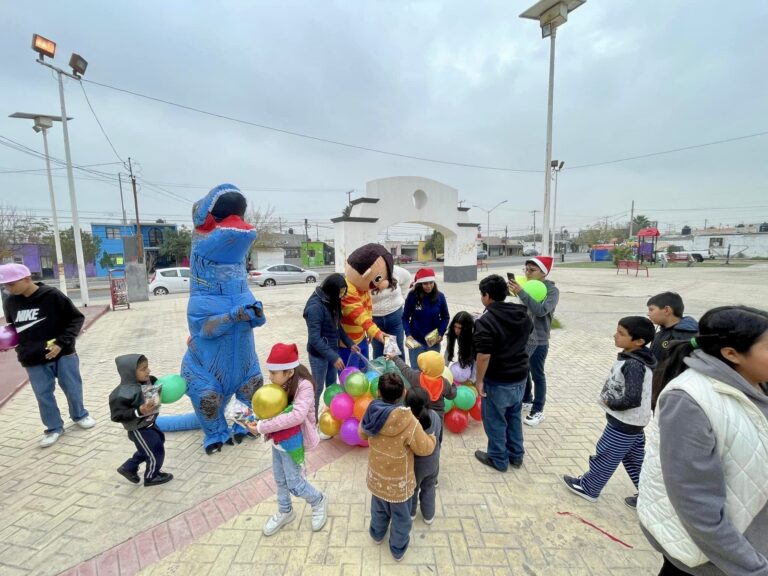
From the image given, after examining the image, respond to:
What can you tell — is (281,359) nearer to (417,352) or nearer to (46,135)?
(417,352)

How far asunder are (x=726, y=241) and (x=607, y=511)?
54.8 metres

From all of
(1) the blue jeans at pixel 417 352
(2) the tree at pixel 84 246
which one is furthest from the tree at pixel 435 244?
(1) the blue jeans at pixel 417 352

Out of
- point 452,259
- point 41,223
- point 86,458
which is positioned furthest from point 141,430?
point 41,223

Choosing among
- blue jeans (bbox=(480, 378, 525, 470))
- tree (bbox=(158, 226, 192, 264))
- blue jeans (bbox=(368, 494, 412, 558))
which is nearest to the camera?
blue jeans (bbox=(368, 494, 412, 558))

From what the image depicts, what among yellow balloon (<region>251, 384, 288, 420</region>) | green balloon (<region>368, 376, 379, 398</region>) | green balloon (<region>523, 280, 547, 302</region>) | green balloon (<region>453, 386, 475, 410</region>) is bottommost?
green balloon (<region>453, 386, 475, 410</region>)

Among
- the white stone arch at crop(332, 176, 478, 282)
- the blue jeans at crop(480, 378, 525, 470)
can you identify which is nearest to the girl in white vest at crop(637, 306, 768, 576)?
the blue jeans at crop(480, 378, 525, 470)

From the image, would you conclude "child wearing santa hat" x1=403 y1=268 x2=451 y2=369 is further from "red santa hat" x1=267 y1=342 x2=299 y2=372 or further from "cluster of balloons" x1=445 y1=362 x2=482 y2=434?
"red santa hat" x1=267 y1=342 x2=299 y2=372

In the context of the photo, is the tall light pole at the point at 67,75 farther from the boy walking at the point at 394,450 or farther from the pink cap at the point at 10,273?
the boy walking at the point at 394,450

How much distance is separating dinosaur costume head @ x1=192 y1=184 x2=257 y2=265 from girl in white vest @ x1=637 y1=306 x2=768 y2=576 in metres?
2.71

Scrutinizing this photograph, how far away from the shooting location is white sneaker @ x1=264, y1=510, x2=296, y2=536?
2191 millimetres

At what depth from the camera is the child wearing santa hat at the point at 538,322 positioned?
318 centimetres

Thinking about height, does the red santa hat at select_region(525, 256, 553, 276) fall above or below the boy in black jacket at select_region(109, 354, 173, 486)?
above

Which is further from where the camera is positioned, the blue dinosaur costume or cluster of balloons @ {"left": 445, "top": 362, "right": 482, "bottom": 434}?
cluster of balloons @ {"left": 445, "top": 362, "right": 482, "bottom": 434}

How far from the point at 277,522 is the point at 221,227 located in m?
2.07
